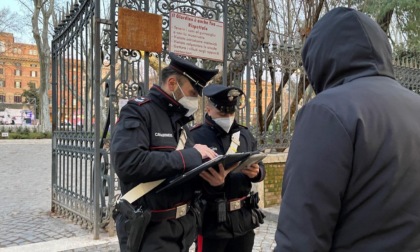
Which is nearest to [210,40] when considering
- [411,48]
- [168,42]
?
[168,42]

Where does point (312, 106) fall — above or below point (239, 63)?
below

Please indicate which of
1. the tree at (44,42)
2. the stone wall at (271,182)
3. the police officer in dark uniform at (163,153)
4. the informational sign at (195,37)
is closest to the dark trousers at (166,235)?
the police officer in dark uniform at (163,153)

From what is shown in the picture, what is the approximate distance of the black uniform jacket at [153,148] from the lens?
2.31 meters

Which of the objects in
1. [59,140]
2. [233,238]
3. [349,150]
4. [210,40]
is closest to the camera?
[349,150]

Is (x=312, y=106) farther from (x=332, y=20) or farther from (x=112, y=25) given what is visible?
(x=112, y=25)

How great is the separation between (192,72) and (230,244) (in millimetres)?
1439

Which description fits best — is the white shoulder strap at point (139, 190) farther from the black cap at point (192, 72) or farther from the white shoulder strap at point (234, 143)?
the white shoulder strap at point (234, 143)

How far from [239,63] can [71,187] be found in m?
3.27

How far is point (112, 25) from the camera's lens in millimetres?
4695

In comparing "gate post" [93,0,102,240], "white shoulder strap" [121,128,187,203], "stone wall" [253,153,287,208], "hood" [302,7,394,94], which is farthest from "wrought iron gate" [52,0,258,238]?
"hood" [302,7,394,94]

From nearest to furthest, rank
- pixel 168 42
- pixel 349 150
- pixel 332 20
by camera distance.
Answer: pixel 349 150
pixel 332 20
pixel 168 42

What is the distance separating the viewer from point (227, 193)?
3.15 meters

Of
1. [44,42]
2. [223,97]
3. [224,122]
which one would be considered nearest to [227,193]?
[224,122]

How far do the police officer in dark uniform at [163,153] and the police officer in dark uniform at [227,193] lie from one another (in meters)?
0.32
